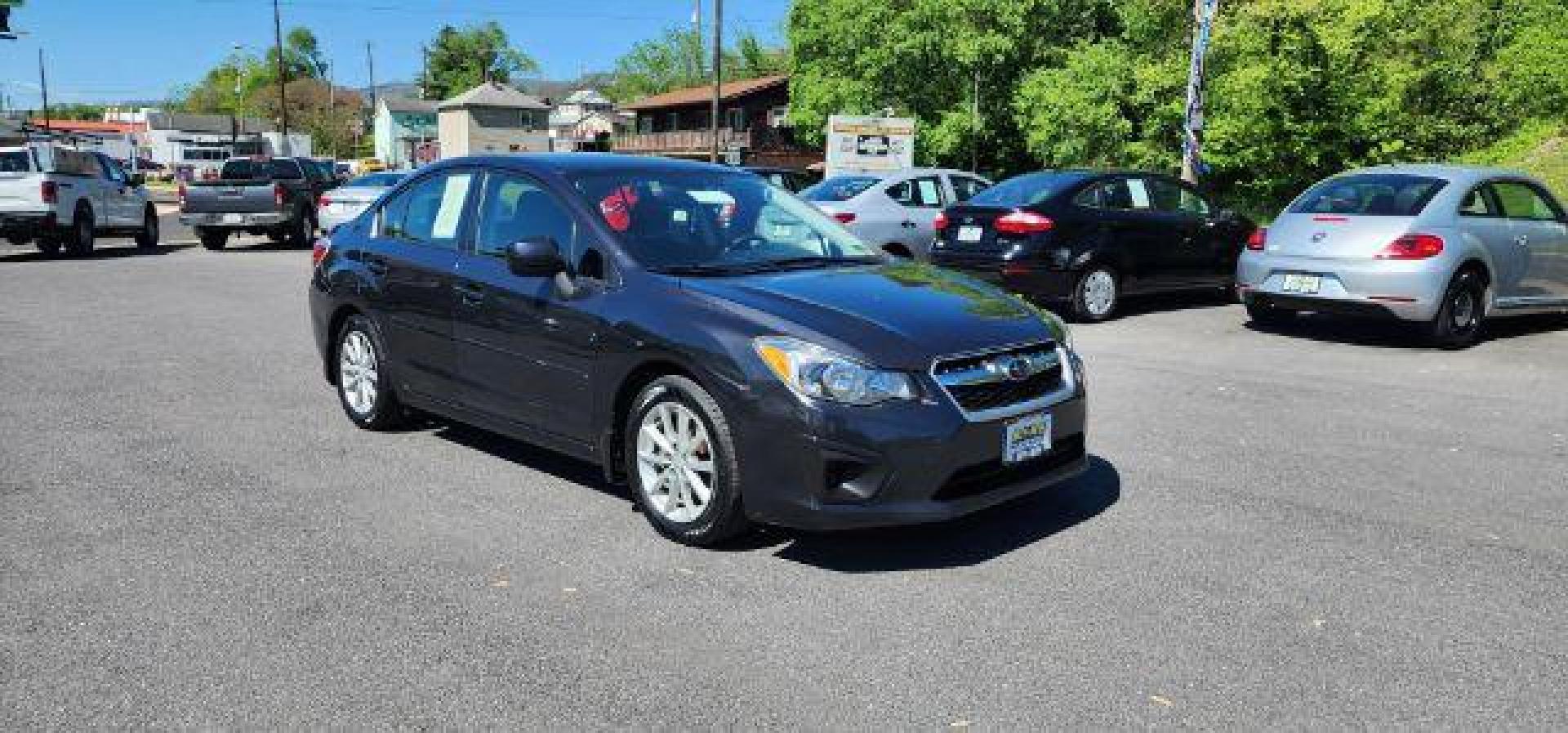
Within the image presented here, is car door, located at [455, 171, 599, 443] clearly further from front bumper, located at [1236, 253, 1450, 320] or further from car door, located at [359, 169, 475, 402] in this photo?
front bumper, located at [1236, 253, 1450, 320]

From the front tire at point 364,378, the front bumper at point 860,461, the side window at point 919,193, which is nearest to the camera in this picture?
the front bumper at point 860,461

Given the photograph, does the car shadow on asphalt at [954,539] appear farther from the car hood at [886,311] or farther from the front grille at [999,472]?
the car hood at [886,311]

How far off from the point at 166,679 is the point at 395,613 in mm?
732

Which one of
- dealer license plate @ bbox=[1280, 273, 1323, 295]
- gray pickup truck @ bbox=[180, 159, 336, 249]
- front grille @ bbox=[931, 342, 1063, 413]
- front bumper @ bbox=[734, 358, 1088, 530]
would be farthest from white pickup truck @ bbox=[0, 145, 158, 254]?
front grille @ bbox=[931, 342, 1063, 413]

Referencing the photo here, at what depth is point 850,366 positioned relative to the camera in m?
4.26

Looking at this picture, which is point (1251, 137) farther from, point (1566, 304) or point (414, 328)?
point (414, 328)

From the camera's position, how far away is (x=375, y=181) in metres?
20.9

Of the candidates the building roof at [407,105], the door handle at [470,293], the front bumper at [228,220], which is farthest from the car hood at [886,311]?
the building roof at [407,105]

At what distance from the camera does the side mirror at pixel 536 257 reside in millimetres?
5027

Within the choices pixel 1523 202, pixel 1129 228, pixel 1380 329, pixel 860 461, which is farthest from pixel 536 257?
pixel 1523 202

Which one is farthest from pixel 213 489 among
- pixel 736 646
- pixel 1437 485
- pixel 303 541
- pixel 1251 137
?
pixel 1251 137

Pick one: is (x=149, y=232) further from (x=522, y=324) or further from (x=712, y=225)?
(x=712, y=225)

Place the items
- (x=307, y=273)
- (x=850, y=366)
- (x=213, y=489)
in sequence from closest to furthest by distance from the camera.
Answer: (x=850, y=366)
(x=213, y=489)
(x=307, y=273)

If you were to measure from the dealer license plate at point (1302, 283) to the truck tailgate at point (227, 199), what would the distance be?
704 inches
